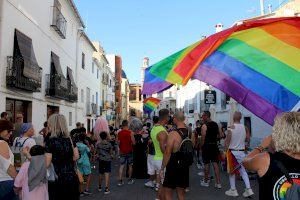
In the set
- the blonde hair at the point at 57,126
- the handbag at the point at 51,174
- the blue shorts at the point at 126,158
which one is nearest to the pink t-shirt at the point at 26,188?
the handbag at the point at 51,174

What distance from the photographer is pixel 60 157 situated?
16.7 ft

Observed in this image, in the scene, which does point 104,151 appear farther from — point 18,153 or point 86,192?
point 18,153

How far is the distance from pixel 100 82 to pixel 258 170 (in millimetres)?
34523

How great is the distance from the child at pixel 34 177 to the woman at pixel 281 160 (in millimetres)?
3176

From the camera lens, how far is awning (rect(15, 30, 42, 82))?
11133mm

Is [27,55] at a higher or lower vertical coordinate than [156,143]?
higher

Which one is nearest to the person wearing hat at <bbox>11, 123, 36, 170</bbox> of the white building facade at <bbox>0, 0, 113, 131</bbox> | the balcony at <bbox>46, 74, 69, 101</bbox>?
the white building facade at <bbox>0, 0, 113, 131</bbox>

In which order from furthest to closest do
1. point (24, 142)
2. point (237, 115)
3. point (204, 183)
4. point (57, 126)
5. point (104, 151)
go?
point (204, 183) → point (104, 151) → point (237, 115) → point (24, 142) → point (57, 126)

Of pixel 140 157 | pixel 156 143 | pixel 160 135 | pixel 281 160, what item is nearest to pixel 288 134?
pixel 281 160

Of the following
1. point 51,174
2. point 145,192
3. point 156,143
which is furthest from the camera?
point 145,192

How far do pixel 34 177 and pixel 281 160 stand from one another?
3.41 m

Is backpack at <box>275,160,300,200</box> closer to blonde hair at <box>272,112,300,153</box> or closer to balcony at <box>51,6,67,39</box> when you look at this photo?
blonde hair at <box>272,112,300,153</box>

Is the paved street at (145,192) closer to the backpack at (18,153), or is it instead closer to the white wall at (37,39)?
the backpack at (18,153)

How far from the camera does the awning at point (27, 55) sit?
36.5 feet
